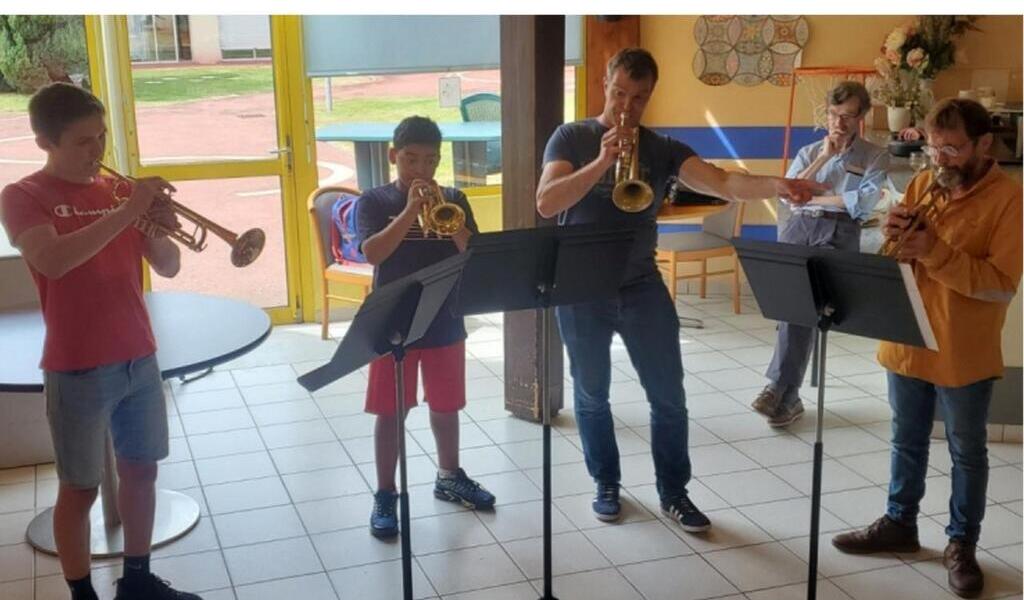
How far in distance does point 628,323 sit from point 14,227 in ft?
5.74

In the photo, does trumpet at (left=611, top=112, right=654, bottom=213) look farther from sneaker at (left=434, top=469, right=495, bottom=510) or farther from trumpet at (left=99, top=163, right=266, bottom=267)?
sneaker at (left=434, top=469, right=495, bottom=510)

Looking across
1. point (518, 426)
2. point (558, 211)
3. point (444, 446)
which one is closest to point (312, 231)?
point (518, 426)

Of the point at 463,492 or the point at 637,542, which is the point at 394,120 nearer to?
the point at 463,492

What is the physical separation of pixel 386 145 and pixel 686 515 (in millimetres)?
3192

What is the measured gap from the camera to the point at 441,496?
3760 millimetres

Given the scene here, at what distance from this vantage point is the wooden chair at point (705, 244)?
19.5ft

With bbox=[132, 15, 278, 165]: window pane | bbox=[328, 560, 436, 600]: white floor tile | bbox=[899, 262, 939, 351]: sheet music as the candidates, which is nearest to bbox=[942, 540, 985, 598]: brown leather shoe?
bbox=[899, 262, 939, 351]: sheet music

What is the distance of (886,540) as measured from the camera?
3.36 meters

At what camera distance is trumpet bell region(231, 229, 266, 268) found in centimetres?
300

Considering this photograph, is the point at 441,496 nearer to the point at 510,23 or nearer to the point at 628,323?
the point at 628,323

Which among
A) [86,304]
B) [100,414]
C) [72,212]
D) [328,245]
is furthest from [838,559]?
[328,245]

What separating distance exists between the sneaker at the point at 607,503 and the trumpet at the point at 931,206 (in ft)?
3.99

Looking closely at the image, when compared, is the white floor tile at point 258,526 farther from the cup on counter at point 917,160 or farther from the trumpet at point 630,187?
the cup on counter at point 917,160

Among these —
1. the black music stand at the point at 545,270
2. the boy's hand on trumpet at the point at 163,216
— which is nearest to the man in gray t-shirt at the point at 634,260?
the black music stand at the point at 545,270
